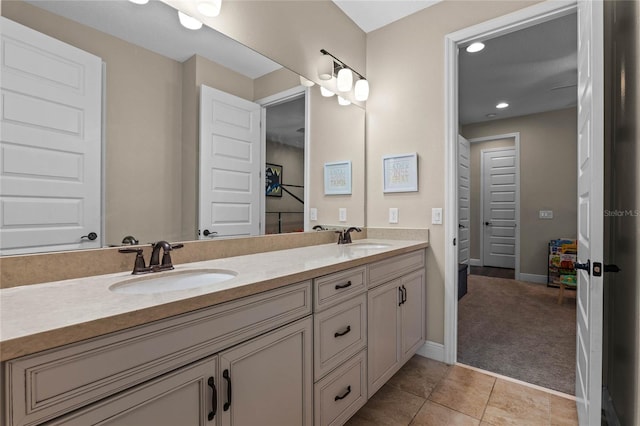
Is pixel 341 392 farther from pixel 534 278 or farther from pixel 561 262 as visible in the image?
pixel 534 278

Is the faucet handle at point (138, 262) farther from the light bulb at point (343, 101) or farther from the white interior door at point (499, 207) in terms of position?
the white interior door at point (499, 207)

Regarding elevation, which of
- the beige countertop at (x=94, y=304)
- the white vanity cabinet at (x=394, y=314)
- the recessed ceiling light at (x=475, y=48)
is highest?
the recessed ceiling light at (x=475, y=48)

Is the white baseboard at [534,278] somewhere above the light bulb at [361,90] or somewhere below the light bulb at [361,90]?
below

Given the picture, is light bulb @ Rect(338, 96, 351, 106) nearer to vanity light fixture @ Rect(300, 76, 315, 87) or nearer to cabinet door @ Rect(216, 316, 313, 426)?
vanity light fixture @ Rect(300, 76, 315, 87)

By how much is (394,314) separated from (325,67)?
181 cm

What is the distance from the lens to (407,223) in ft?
8.18

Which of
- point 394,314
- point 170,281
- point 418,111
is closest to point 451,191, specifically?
point 418,111

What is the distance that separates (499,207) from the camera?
5629 mm

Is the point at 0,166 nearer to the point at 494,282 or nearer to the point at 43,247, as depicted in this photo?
the point at 43,247

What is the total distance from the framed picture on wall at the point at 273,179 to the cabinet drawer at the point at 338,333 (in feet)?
2.68

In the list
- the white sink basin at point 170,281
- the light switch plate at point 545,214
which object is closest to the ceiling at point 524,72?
the light switch plate at point 545,214

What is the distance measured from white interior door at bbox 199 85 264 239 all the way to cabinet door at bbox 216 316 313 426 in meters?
0.68

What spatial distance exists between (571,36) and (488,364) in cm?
296

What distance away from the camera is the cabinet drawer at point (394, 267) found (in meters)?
1.73
